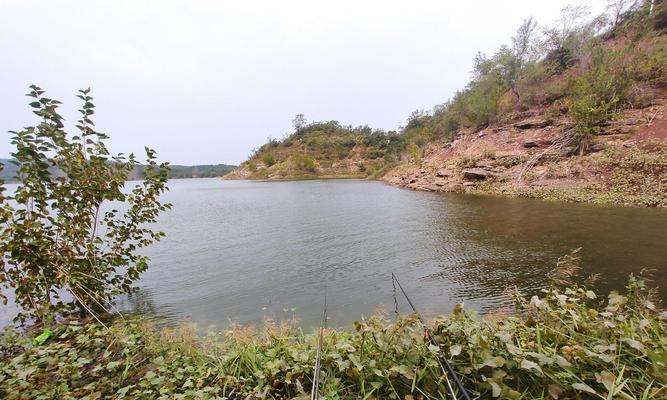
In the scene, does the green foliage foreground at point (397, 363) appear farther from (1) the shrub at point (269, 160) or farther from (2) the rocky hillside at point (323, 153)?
(1) the shrub at point (269, 160)

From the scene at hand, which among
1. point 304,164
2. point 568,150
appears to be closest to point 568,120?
point 568,150

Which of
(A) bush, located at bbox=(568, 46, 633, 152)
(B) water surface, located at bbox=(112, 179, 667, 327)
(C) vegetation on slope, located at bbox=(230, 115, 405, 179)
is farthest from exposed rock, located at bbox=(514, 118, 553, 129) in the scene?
(C) vegetation on slope, located at bbox=(230, 115, 405, 179)

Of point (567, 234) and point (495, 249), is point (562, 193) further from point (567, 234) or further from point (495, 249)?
point (495, 249)

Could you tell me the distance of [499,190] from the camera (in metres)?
25.1

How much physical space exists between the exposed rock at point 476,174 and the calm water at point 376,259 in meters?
11.7

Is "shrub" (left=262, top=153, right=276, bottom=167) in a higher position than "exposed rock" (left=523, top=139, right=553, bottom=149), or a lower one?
higher

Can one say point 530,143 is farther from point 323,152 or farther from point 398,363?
point 323,152

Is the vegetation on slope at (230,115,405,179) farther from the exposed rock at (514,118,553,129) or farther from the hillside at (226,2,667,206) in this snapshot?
the exposed rock at (514,118,553,129)

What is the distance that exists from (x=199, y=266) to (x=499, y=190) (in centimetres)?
2435

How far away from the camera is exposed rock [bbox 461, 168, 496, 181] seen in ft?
93.1

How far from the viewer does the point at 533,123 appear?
32.8 metres

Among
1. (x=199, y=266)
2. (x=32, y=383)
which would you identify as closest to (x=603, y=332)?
(x=32, y=383)

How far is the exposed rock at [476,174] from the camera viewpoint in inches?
1117

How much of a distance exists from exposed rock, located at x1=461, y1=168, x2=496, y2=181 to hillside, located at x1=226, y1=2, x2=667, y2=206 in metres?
0.10
